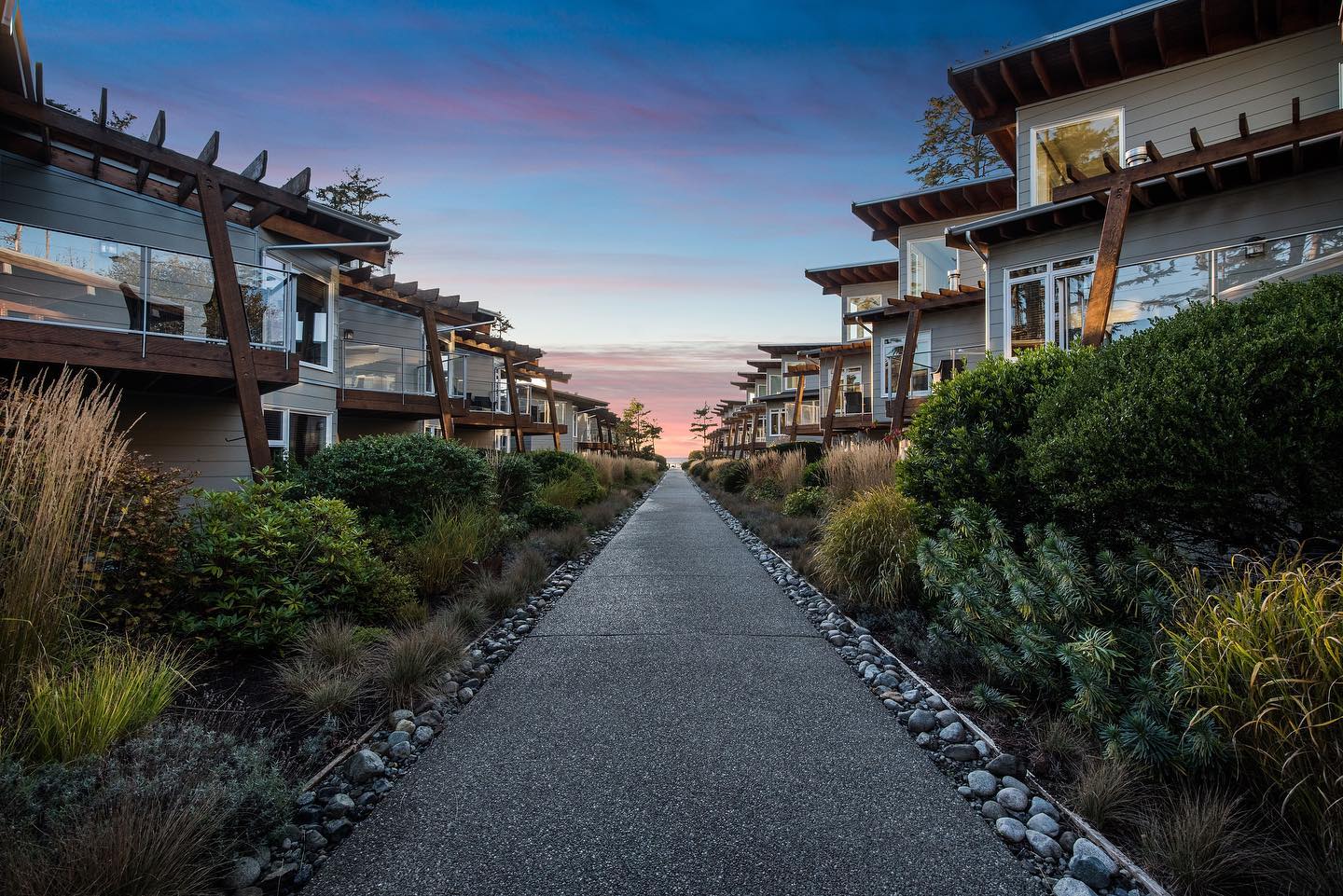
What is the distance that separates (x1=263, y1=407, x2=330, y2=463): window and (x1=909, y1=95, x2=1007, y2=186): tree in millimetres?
22558

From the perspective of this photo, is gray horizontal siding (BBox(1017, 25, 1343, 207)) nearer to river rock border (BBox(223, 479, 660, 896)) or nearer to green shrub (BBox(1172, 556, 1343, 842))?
green shrub (BBox(1172, 556, 1343, 842))

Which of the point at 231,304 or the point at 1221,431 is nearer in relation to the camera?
the point at 1221,431

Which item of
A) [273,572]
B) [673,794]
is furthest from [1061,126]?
[273,572]

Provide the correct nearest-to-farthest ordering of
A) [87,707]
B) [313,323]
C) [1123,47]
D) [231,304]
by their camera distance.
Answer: [87,707], [231,304], [1123,47], [313,323]

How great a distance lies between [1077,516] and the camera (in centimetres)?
472

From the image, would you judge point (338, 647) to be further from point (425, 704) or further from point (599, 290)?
point (599, 290)

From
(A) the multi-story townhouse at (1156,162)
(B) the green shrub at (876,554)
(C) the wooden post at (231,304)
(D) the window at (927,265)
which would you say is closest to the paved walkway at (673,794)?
(B) the green shrub at (876,554)

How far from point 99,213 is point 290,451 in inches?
180

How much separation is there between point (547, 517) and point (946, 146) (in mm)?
22910

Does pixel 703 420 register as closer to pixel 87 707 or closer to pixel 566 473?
pixel 566 473

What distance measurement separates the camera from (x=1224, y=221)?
9.90 meters

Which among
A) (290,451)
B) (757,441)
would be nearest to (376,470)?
(290,451)

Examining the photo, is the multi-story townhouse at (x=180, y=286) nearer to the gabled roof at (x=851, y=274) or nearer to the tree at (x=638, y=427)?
the gabled roof at (x=851, y=274)

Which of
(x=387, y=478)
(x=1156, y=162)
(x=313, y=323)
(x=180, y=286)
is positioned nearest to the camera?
(x=387, y=478)
